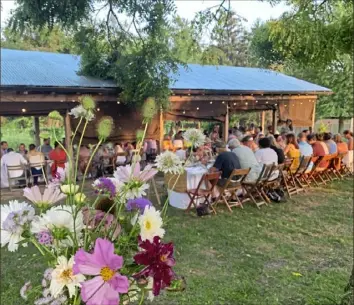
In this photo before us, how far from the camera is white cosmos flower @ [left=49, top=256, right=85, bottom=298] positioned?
100cm

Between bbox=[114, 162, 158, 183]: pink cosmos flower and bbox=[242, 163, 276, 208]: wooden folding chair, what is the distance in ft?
19.5

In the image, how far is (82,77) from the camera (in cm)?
1012

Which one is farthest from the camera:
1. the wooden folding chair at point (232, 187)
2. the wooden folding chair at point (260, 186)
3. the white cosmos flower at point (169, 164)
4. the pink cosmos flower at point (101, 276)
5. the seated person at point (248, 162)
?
the seated person at point (248, 162)

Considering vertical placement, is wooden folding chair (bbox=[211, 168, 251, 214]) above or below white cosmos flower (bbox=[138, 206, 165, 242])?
below

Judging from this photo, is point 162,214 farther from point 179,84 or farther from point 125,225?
point 179,84

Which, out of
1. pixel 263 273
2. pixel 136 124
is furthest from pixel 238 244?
pixel 136 124

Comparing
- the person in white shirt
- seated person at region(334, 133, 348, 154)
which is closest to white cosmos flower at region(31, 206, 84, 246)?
the person in white shirt

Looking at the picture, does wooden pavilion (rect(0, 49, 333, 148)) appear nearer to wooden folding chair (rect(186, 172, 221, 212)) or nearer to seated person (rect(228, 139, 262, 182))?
seated person (rect(228, 139, 262, 182))

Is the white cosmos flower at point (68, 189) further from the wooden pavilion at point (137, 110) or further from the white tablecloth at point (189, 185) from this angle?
the white tablecloth at point (189, 185)

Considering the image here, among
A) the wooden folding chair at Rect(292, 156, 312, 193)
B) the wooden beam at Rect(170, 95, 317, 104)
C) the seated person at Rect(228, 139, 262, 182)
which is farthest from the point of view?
the wooden beam at Rect(170, 95, 317, 104)

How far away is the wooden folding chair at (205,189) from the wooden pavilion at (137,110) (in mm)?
1959

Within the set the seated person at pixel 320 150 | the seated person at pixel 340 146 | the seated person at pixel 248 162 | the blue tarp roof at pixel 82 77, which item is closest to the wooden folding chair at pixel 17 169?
the blue tarp roof at pixel 82 77

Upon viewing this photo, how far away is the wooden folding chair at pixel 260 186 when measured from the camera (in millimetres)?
7032

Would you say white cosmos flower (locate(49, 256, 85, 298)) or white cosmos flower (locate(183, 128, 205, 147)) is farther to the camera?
white cosmos flower (locate(183, 128, 205, 147))
